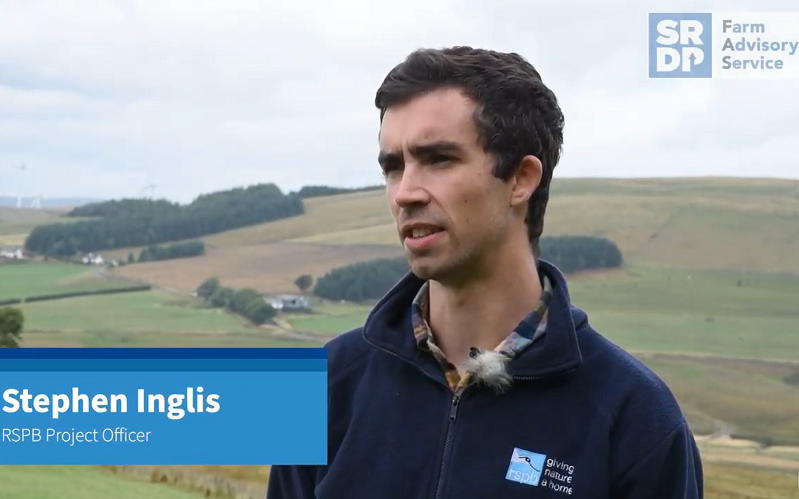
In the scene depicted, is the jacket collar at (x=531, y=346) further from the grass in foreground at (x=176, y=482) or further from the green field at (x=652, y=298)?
the green field at (x=652, y=298)

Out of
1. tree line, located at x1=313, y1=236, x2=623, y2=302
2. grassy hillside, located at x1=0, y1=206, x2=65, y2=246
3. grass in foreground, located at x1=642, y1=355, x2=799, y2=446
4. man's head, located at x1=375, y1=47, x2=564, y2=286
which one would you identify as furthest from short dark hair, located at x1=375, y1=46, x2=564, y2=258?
grassy hillside, located at x1=0, y1=206, x2=65, y2=246

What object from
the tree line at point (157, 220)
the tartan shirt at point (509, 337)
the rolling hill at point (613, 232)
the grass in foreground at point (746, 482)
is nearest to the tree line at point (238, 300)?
the rolling hill at point (613, 232)

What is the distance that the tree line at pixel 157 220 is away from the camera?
6762cm

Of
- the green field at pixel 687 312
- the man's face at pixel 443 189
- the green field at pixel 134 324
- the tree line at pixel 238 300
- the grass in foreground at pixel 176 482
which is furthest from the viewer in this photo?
the tree line at pixel 238 300

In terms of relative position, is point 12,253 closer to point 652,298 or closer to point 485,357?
point 652,298

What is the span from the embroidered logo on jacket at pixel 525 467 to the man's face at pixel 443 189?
43 centimetres

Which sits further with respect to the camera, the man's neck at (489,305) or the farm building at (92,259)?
the farm building at (92,259)

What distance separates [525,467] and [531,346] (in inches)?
10.9

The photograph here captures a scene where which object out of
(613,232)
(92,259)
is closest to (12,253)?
(92,259)

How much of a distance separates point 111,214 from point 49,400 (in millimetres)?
65619

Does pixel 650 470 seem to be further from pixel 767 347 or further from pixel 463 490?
pixel 767 347

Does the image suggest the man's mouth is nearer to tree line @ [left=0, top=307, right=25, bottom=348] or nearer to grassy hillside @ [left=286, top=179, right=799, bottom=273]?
tree line @ [left=0, top=307, right=25, bottom=348]

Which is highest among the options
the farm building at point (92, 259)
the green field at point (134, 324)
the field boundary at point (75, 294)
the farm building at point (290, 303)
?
the farm building at point (92, 259)

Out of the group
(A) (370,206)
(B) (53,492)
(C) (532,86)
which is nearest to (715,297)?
(A) (370,206)
